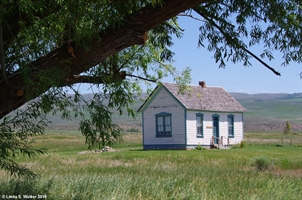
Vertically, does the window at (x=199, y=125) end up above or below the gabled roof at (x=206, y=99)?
below

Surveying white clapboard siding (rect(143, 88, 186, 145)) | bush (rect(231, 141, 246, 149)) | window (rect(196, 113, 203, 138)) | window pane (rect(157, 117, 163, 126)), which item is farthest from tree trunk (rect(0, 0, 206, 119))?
bush (rect(231, 141, 246, 149))

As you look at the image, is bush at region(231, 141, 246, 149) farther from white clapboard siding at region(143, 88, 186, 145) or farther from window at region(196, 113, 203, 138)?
white clapboard siding at region(143, 88, 186, 145)

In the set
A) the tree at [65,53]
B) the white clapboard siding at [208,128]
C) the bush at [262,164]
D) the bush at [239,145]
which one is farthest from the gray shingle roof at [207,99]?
the tree at [65,53]

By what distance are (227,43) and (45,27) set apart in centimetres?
380

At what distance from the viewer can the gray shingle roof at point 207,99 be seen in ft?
121

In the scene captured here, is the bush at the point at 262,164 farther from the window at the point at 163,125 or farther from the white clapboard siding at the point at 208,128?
the window at the point at 163,125

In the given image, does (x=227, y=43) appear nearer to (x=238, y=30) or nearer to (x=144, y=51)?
(x=238, y=30)

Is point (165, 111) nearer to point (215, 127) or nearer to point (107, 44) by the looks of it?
point (215, 127)

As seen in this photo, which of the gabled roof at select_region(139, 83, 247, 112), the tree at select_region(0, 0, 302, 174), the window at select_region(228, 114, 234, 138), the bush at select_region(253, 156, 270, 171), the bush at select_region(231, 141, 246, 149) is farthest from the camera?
the window at select_region(228, 114, 234, 138)

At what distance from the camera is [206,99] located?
3922 centimetres

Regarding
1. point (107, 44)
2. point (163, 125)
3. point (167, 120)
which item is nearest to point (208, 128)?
point (167, 120)

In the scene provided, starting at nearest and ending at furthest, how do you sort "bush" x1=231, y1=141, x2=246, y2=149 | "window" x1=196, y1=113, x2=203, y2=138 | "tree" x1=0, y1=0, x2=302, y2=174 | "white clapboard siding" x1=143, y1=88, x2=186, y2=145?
"tree" x1=0, y1=0, x2=302, y2=174 < "white clapboard siding" x1=143, y1=88, x2=186, y2=145 < "window" x1=196, y1=113, x2=203, y2=138 < "bush" x1=231, y1=141, x2=246, y2=149

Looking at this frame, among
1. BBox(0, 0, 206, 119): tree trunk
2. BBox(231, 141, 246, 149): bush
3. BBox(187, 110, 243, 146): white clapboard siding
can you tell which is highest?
BBox(0, 0, 206, 119): tree trunk

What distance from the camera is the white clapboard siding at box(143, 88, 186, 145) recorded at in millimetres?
36438
